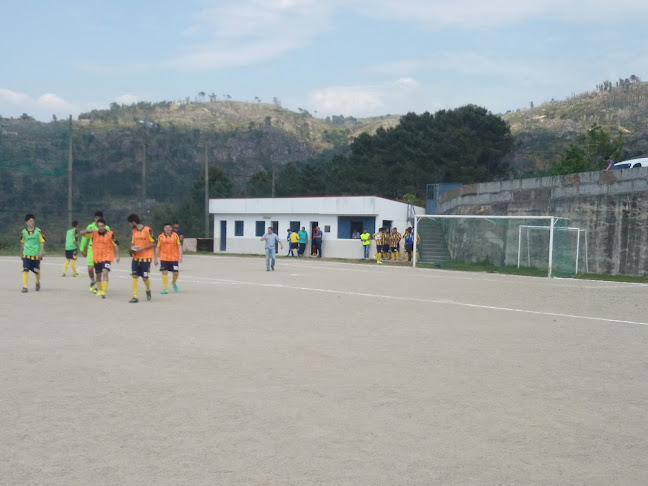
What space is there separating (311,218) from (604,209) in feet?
72.0

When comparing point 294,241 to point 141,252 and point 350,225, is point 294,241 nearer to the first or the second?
point 350,225

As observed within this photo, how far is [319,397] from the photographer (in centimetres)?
703

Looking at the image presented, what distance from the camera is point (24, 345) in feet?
32.3

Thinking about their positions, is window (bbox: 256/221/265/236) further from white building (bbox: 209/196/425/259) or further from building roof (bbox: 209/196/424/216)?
building roof (bbox: 209/196/424/216)

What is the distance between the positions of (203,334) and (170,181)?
85594 millimetres

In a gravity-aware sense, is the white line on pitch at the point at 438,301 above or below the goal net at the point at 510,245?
below

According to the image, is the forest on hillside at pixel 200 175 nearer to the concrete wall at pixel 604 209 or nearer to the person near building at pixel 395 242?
the person near building at pixel 395 242

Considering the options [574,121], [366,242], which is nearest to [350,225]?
[366,242]

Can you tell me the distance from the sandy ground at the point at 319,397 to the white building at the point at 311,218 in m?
30.5

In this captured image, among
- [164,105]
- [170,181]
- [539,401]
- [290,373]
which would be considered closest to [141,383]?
[290,373]

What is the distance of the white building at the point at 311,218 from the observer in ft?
148

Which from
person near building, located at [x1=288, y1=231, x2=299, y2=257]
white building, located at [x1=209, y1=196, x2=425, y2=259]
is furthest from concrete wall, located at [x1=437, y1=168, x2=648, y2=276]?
person near building, located at [x1=288, y1=231, x2=299, y2=257]

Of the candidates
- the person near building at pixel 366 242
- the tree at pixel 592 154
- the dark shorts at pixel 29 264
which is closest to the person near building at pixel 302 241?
the person near building at pixel 366 242

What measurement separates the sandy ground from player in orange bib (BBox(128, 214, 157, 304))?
158 cm
